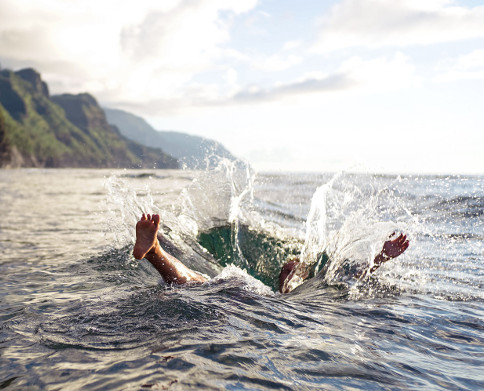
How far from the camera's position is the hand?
16.4ft

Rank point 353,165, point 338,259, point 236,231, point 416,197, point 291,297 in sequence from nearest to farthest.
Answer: point 291,297, point 338,259, point 353,165, point 236,231, point 416,197

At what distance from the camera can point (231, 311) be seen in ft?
12.1

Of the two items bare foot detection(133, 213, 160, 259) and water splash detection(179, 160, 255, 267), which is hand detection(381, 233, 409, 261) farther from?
water splash detection(179, 160, 255, 267)

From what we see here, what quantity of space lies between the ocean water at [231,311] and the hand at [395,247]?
0.31m

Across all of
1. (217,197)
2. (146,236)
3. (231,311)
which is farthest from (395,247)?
(217,197)

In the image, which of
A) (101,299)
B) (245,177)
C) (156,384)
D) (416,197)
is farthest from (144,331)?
(416,197)

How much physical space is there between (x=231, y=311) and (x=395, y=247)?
2550 mm

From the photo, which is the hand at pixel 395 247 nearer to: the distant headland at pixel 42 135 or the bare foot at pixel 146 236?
the bare foot at pixel 146 236

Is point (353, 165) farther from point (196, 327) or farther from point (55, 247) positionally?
point (55, 247)

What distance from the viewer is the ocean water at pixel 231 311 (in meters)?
2.62

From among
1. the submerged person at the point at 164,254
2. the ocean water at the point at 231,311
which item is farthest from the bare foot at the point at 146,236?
the ocean water at the point at 231,311

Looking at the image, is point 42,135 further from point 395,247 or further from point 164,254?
point 395,247

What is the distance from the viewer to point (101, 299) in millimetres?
4141

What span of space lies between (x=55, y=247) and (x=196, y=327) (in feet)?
17.3
